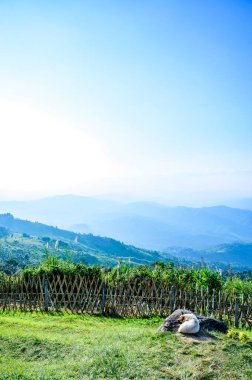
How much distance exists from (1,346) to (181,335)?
384cm

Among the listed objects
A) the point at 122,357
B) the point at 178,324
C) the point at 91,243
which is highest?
the point at 178,324

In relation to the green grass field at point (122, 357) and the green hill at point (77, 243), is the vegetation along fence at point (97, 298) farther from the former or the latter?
the green hill at point (77, 243)

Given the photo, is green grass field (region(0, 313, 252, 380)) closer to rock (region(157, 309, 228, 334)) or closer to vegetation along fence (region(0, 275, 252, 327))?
rock (region(157, 309, 228, 334))

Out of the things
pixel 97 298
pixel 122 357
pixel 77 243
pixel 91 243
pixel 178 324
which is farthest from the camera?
pixel 91 243

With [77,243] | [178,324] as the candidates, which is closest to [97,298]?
[178,324]

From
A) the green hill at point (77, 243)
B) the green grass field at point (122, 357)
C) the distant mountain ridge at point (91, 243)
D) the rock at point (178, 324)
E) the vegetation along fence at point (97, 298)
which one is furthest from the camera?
the distant mountain ridge at point (91, 243)

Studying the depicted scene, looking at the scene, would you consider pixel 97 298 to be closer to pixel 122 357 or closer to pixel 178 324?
pixel 178 324

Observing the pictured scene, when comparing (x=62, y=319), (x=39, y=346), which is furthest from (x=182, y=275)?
(x=39, y=346)

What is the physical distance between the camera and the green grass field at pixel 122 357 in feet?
20.7

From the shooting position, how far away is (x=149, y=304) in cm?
1385

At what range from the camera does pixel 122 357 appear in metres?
6.96

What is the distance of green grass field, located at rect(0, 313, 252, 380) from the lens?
20.7 ft

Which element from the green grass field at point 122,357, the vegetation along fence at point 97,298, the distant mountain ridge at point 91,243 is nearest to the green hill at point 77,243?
the distant mountain ridge at point 91,243

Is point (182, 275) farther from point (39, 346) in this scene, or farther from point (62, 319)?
point (39, 346)
